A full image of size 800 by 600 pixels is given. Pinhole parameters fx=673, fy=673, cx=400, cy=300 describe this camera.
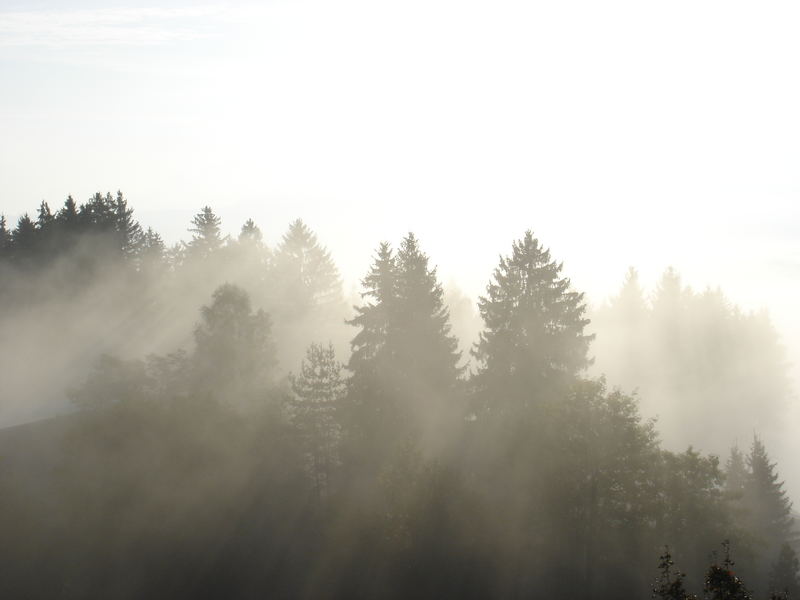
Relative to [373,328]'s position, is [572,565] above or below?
below

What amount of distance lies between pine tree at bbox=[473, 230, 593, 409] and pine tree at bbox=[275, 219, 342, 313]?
3043cm

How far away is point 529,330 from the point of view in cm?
4766

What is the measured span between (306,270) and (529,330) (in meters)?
35.4

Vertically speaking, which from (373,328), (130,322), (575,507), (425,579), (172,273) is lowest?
(425,579)

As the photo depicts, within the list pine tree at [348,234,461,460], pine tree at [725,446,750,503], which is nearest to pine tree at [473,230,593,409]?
pine tree at [348,234,461,460]

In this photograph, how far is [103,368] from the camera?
5109 centimetres

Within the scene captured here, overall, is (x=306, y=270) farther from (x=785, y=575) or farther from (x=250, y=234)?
(x=785, y=575)

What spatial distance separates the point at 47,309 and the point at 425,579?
58.9 meters

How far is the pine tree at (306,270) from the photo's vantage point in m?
74.6

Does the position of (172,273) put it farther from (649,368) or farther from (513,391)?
(649,368)

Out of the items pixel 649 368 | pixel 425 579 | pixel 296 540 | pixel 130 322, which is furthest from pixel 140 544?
pixel 649 368

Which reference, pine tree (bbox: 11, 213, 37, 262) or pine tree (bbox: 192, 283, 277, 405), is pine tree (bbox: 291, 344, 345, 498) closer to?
pine tree (bbox: 192, 283, 277, 405)

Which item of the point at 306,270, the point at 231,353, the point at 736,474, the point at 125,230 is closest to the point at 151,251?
the point at 125,230

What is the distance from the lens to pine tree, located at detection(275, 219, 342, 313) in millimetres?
74625
